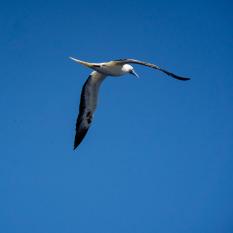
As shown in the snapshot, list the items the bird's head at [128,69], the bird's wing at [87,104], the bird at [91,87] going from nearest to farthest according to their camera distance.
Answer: the bird at [91,87]
the bird's head at [128,69]
the bird's wing at [87,104]

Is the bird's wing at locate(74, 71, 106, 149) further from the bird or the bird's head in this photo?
the bird's head

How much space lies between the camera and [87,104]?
22.5m

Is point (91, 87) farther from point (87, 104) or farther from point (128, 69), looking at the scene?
point (128, 69)

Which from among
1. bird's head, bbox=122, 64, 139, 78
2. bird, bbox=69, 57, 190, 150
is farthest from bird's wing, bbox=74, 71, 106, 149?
bird's head, bbox=122, 64, 139, 78

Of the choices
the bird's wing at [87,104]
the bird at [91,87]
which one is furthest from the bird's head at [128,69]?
the bird's wing at [87,104]

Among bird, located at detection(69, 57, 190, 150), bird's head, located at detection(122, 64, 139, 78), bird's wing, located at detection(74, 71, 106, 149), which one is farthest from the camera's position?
bird's wing, located at detection(74, 71, 106, 149)

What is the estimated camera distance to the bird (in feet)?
65.6

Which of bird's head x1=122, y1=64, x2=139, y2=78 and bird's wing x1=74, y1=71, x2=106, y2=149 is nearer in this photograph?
bird's head x1=122, y1=64, x2=139, y2=78

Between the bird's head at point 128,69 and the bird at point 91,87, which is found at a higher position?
the bird's head at point 128,69

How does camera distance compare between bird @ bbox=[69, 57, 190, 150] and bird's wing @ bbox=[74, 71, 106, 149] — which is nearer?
bird @ bbox=[69, 57, 190, 150]

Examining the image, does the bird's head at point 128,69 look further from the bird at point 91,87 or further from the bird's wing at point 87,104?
the bird's wing at point 87,104

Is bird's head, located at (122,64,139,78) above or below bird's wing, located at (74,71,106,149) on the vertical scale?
above

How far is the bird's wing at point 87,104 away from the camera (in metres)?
21.7

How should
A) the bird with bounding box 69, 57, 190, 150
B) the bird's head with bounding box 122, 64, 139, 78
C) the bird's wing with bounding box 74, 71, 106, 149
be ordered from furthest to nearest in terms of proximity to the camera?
the bird's wing with bounding box 74, 71, 106, 149 → the bird's head with bounding box 122, 64, 139, 78 → the bird with bounding box 69, 57, 190, 150
